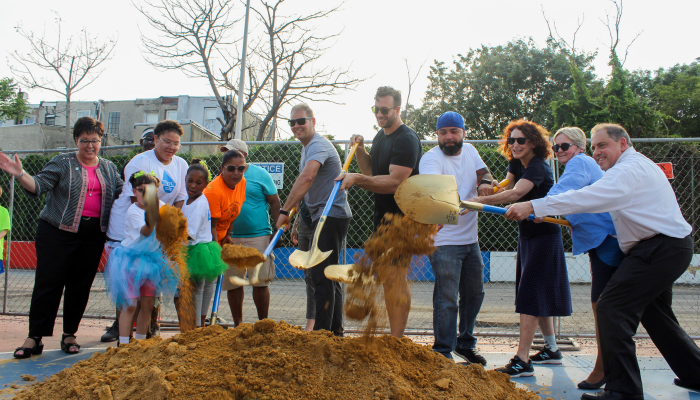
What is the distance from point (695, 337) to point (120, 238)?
207 inches

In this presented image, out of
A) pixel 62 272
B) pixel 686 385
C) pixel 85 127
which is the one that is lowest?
pixel 686 385

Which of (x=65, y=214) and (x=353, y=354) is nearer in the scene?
(x=353, y=354)

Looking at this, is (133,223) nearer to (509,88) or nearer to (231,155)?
(231,155)

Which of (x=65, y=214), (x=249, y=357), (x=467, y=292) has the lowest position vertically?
(x=249, y=357)

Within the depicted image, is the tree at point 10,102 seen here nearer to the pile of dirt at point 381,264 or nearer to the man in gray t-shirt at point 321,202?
the man in gray t-shirt at point 321,202

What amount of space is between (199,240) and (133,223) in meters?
0.52

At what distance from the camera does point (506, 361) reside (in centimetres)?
350

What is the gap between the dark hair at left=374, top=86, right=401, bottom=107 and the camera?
3.52 meters

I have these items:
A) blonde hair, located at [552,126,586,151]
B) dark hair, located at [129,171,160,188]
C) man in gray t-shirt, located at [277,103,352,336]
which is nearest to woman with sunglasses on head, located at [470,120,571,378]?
blonde hair, located at [552,126,586,151]

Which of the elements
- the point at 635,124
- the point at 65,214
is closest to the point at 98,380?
the point at 65,214

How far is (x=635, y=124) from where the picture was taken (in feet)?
46.8

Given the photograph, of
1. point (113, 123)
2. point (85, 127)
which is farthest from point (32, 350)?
point (113, 123)

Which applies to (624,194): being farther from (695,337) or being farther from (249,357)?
(695,337)

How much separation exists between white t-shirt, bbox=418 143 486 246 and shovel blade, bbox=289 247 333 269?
833 mm
